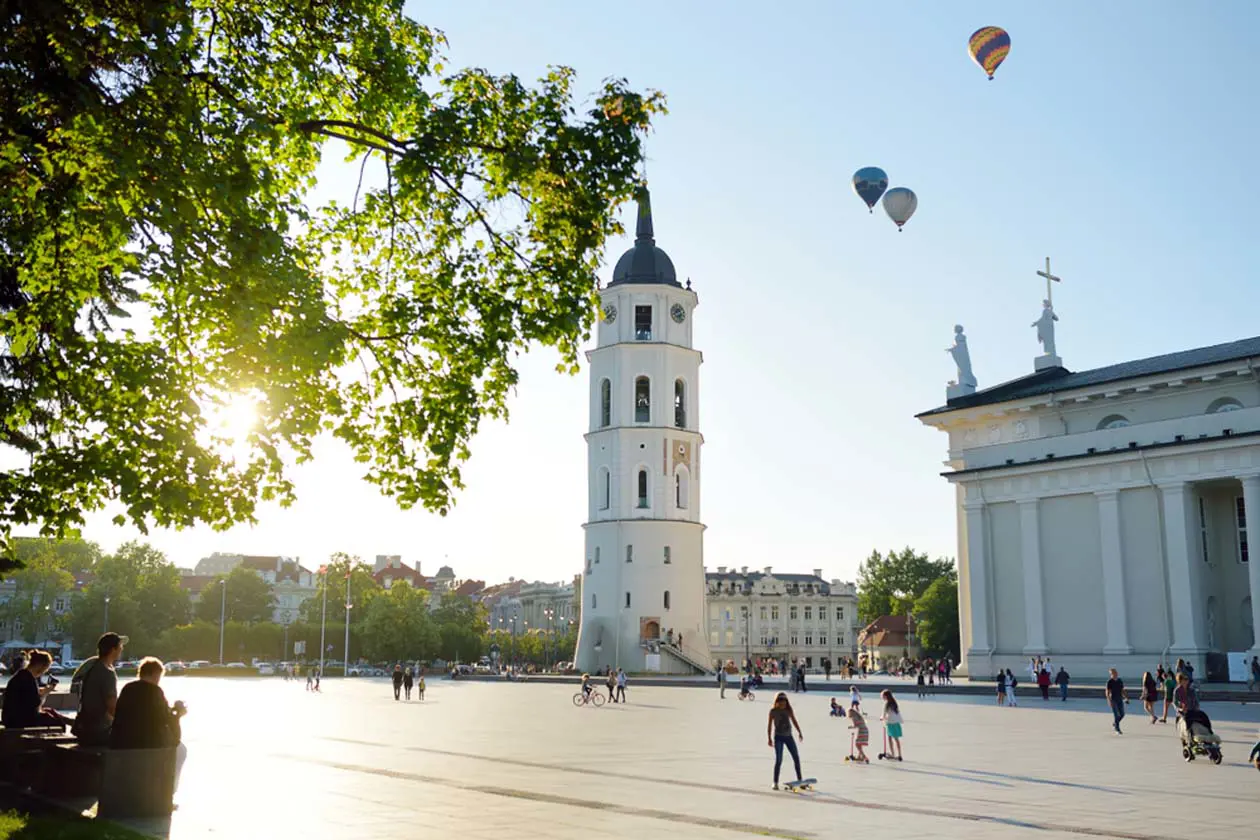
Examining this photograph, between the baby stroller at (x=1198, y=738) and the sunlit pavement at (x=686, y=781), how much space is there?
0.35 meters

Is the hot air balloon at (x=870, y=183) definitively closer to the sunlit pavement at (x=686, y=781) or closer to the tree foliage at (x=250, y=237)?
the sunlit pavement at (x=686, y=781)

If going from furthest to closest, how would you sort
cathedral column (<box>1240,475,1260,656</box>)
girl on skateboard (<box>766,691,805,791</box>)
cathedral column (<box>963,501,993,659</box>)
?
cathedral column (<box>963,501,993,659</box>) → cathedral column (<box>1240,475,1260,656</box>) → girl on skateboard (<box>766,691,805,791</box>)

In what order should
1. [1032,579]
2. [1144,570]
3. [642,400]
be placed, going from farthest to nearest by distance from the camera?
[642,400] → [1032,579] → [1144,570]

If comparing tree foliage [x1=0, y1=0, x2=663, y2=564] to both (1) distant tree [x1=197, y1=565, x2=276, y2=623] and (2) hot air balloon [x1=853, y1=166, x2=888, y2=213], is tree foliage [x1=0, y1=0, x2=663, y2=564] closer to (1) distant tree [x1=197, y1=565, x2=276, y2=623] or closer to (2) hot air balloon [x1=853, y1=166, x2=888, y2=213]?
(2) hot air balloon [x1=853, y1=166, x2=888, y2=213]

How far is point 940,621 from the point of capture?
121312mm

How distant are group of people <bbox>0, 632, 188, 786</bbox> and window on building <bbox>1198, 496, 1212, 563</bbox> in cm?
4593

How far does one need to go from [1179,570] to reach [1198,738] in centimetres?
3071

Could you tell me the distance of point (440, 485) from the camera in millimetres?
13508

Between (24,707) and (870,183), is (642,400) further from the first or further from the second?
(24,707)

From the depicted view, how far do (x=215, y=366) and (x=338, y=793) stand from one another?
5615mm

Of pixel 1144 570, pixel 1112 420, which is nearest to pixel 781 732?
pixel 1144 570

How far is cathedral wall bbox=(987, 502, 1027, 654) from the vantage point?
2111 inches

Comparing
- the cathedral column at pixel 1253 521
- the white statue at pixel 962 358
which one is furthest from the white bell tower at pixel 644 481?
the cathedral column at pixel 1253 521

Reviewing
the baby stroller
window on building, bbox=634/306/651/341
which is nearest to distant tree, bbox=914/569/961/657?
window on building, bbox=634/306/651/341
